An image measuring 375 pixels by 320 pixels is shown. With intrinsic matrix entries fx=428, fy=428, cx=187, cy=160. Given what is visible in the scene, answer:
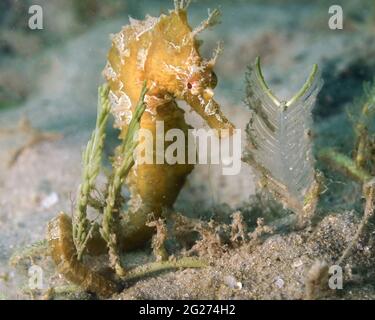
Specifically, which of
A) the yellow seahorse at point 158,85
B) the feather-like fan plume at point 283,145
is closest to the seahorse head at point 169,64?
the yellow seahorse at point 158,85

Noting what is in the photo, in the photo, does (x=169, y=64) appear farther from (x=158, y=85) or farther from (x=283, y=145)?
(x=283, y=145)

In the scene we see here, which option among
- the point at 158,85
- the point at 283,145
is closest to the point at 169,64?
the point at 158,85

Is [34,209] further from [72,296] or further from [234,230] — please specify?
[234,230]

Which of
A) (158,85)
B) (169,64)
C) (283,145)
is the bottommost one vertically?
(283,145)

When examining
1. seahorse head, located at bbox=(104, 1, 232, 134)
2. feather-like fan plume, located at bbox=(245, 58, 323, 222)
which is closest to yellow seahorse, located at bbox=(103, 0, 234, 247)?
seahorse head, located at bbox=(104, 1, 232, 134)

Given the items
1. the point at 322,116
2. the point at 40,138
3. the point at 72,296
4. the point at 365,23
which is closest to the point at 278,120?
the point at 72,296

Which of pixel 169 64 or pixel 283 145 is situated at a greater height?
pixel 169 64
